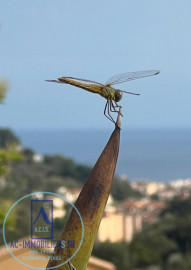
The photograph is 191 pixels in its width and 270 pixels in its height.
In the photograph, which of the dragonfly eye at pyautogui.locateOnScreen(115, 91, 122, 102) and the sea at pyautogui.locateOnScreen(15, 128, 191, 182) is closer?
the dragonfly eye at pyautogui.locateOnScreen(115, 91, 122, 102)

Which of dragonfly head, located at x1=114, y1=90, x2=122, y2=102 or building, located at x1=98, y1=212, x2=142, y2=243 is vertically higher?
dragonfly head, located at x1=114, y1=90, x2=122, y2=102

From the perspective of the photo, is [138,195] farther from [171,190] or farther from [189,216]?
[189,216]

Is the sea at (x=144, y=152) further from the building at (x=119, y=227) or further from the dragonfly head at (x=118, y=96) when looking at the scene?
the dragonfly head at (x=118, y=96)

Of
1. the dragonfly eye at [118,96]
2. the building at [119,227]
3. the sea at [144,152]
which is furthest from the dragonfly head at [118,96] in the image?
the sea at [144,152]

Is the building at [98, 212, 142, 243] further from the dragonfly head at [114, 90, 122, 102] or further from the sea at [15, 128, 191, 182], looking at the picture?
the sea at [15, 128, 191, 182]

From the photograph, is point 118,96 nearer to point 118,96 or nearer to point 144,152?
point 118,96

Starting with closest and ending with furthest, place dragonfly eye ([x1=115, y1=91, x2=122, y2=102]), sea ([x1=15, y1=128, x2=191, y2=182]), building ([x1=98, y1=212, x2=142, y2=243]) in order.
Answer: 1. dragonfly eye ([x1=115, y1=91, x2=122, y2=102])
2. building ([x1=98, y1=212, x2=142, y2=243])
3. sea ([x1=15, y1=128, x2=191, y2=182])

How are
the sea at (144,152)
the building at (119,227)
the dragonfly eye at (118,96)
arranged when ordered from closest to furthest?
1. the dragonfly eye at (118,96)
2. the building at (119,227)
3. the sea at (144,152)

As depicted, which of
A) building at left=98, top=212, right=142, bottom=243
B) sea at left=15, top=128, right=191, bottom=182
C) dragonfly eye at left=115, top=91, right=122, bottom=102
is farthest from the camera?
sea at left=15, top=128, right=191, bottom=182

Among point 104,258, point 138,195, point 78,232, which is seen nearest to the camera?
point 78,232

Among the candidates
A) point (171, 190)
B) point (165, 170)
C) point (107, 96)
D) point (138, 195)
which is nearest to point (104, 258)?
point (107, 96)

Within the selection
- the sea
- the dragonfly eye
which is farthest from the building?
the sea
